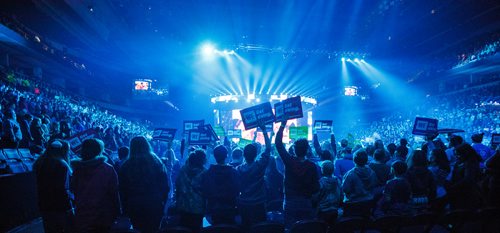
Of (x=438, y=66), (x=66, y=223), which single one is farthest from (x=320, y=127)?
(x=438, y=66)

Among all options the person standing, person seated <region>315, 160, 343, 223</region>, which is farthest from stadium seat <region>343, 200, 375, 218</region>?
the person standing

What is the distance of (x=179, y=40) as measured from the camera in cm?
2811

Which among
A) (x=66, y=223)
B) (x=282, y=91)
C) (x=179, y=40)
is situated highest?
(x=179, y=40)

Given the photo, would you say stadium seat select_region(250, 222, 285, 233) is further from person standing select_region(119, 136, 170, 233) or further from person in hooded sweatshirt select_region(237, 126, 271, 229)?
person standing select_region(119, 136, 170, 233)

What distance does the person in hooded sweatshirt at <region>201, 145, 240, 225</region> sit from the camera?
14.4ft

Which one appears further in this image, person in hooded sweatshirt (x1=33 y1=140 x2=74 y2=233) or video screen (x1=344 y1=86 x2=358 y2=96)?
video screen (x1=344 y1=86 x2=358 y2=96)

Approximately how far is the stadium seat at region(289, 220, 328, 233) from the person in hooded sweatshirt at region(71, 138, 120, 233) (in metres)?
2.12

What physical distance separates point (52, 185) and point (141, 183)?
1150 mm

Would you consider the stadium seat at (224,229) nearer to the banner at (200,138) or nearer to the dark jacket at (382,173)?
the dark jacket at (382,173)

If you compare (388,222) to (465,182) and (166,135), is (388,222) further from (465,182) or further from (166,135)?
(166,135)

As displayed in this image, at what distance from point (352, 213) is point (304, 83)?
113 ft

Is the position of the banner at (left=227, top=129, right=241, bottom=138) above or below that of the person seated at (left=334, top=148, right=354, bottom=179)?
above

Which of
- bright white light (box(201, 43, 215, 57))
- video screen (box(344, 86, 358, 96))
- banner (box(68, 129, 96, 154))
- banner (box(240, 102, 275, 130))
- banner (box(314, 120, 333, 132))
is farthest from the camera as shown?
video screen (box(344, 86, 358, 96))

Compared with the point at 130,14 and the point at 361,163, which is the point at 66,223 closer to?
the point at 361,163
